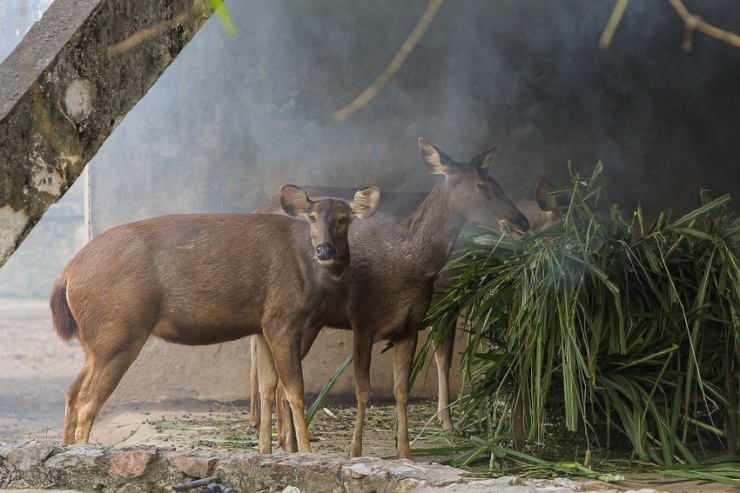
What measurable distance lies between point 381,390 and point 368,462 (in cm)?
440

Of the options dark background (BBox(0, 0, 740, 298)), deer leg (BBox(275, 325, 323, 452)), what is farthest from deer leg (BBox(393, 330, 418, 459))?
dark background (BBox(0, 0, 740, 298))

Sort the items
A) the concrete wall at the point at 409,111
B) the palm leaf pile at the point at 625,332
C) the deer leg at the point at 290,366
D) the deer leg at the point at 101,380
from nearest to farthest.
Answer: the palm leaf pile at the point at 625,332
the deer leg at the point at 101,380
the deer leg at the point at 290,366
the concrete wall at the point at 409,111

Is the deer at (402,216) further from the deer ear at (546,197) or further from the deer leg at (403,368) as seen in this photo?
the deer leg at (403,368)

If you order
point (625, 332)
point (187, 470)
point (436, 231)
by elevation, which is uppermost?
point (436, 231)

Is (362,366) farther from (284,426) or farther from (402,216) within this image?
(402,216)

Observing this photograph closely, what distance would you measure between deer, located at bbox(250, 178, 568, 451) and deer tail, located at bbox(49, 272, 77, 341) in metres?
1.37

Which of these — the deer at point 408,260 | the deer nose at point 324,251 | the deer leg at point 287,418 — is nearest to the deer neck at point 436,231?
the deer at point 408,260

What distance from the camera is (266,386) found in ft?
20.3

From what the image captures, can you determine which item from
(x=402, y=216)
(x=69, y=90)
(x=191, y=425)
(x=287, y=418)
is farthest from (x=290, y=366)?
(x=69, y=90)

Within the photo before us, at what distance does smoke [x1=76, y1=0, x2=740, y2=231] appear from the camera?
8.52m

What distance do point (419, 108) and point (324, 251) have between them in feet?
11.3

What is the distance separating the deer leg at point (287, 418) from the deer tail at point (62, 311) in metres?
1.31

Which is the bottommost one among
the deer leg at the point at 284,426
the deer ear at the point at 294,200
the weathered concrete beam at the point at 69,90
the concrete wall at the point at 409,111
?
the deer leg at the point at 284,426

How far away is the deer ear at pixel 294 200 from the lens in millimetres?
6000
